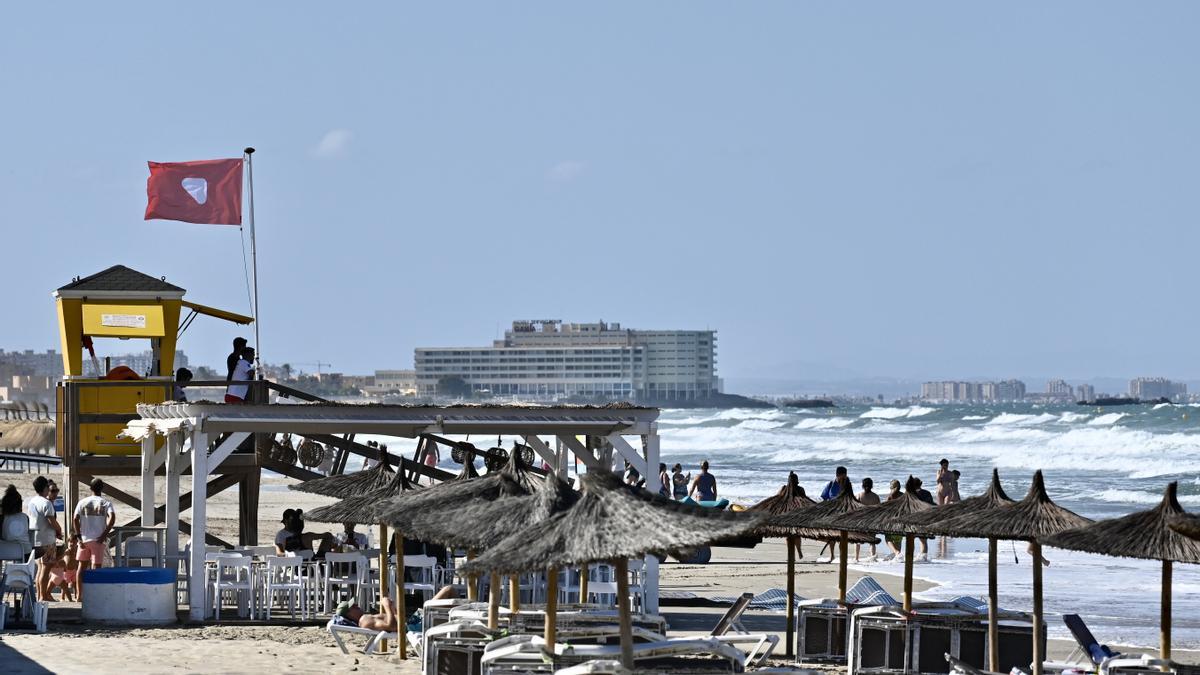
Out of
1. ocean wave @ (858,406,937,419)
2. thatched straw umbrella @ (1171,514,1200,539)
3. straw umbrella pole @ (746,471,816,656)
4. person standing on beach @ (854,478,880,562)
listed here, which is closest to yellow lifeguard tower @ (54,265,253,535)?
straw umbrella pole @ (746,471,816,656)

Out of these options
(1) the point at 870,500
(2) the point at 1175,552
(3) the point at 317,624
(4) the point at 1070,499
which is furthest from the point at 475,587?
(4) the point at 1070,499

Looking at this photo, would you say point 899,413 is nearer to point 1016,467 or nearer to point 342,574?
point 1016,467

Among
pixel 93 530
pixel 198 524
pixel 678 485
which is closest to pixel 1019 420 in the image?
pixel 678 485

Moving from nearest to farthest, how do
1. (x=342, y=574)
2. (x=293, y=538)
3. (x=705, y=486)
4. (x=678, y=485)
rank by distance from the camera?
(x=342, y=574) → (x=293, y=538) → (x=705, y=486) → (x=678, y=485)

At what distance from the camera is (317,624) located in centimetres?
1584

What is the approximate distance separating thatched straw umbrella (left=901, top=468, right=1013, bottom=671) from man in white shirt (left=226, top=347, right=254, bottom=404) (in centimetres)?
769

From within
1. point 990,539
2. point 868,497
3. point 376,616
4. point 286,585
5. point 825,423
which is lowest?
point 825,423

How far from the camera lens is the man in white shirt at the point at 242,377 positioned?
17641 millimetres

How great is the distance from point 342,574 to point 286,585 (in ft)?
2.75

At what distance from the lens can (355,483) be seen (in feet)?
50.6

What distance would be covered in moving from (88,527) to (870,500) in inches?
382

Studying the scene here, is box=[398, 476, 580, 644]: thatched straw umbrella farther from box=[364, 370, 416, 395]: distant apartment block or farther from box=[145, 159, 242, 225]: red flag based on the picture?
box=[364, 370, 416, 395]: distant apartment block

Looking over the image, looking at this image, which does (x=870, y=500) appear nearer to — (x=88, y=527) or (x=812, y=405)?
(x=88, y=527)

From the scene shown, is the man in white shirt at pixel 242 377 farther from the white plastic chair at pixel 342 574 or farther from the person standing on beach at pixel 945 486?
the person standing on beach at pixel 945 486
